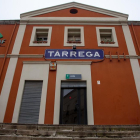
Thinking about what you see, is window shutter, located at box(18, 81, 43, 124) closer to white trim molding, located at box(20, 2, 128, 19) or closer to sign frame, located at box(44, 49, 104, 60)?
sign frame, located at box(44, 49, 104, 60)

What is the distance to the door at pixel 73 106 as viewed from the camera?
6.90m

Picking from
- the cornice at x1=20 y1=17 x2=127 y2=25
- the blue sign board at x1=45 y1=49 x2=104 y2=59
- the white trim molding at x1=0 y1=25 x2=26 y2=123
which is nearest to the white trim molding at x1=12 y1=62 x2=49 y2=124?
the white trim molding at x1=0 y1=25 x2=26 y2=123

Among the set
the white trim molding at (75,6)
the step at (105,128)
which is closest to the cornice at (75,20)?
the white trim molding at (75,6)

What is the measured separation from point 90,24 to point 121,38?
225 cm

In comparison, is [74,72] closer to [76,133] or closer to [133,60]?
[133,60]

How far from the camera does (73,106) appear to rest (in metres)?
7.14

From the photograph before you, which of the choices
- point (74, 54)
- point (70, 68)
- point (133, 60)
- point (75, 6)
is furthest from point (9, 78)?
point (75, 6)

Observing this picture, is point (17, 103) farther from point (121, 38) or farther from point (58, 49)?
point (121, 38)

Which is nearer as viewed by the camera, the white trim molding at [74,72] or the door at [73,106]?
the white trim molding at [74,72]

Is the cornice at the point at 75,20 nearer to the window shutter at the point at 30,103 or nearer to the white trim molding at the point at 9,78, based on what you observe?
the white trim molding at the point at 9,78

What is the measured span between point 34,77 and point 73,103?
2.44 metres

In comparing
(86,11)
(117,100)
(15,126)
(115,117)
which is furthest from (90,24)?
(15,126)

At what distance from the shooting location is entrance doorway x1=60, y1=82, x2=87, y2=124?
22.7 feet

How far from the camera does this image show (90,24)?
9922 millimetres
